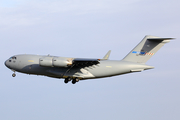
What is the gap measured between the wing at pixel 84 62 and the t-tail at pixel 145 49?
10.1 ft

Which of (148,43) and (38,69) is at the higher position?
(148,43)

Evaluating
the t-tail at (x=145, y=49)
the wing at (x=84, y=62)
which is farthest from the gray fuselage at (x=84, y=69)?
the t-tail at (x=145, y=49)

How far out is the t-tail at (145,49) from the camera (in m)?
22.0

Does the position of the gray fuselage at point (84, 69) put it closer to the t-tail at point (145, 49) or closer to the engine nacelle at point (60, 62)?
the t-tail at point (145, 49)

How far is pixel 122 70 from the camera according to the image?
70.0ft

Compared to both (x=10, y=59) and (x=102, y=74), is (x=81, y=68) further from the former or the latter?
(x=10, y=59)

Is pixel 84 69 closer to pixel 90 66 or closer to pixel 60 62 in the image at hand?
pixel 90 66

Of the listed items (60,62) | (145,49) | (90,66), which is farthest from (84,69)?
(145,49)

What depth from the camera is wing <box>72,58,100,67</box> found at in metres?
19.6

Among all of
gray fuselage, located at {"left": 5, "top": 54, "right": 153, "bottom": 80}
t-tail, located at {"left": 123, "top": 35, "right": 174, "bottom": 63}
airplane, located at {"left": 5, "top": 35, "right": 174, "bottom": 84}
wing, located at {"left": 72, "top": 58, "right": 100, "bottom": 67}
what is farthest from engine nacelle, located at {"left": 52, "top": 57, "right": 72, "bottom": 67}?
t-tail, located at {"left": 123, "top": 35, "right": 174, "bottom": 63}

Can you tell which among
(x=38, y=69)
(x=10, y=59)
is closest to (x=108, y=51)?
(x=38, y=69)

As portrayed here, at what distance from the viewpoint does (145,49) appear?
22.2m

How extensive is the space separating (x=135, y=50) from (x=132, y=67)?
1.68 metres

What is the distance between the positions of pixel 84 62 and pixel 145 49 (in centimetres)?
510
